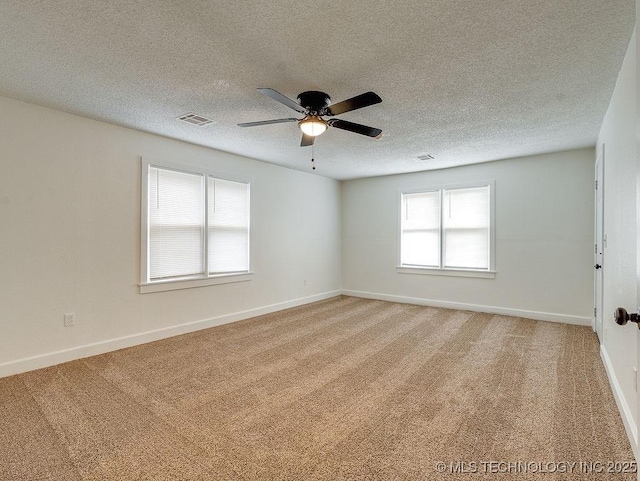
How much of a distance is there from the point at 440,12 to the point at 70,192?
3.69 m

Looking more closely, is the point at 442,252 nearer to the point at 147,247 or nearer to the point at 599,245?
the point at 599,245

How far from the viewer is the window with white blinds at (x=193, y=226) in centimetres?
410

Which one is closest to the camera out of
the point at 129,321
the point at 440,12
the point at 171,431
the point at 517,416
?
the point at 440,12

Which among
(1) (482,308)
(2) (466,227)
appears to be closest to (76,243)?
(2) (466,227)

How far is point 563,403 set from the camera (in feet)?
8.16

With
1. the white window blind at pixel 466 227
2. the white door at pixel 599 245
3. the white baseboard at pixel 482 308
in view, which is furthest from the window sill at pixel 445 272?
the white door at pixel 599 245

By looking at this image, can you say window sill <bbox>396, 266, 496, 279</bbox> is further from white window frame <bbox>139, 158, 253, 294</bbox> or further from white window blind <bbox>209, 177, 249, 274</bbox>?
white window frame <bbox>139, 158, 253, 294</bbox>

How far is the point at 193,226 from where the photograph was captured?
177 inches

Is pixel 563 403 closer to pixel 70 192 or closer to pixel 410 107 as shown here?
pixel 410 107

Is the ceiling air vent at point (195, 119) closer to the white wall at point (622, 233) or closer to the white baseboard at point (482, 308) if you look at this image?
the white wall at point (622, 233)

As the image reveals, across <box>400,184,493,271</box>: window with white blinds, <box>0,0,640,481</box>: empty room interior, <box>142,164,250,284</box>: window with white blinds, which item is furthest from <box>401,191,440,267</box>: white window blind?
<box>142,164,250,284</box>: window with white blinds

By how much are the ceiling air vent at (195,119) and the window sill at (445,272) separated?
168 inches

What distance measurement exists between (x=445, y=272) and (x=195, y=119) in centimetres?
459

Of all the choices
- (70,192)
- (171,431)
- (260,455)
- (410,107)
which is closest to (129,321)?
(70,192)
